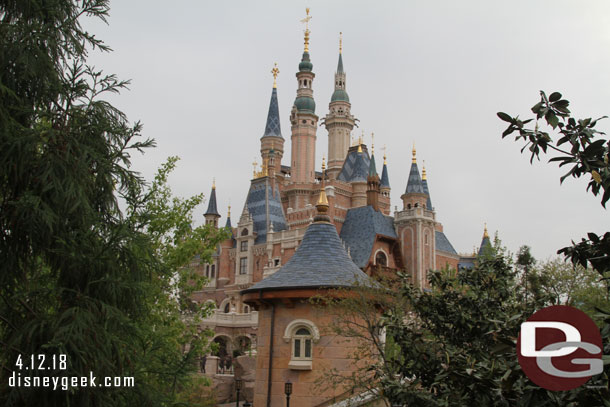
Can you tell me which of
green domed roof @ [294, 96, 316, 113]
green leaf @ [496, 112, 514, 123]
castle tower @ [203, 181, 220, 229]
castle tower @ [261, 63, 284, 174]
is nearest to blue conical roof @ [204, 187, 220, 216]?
castle tower @ [203, 181, 220, 229]

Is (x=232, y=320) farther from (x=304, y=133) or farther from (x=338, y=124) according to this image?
(x=338, y=124)

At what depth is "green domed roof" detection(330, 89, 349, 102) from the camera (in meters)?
60.0

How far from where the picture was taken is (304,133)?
2195 inches

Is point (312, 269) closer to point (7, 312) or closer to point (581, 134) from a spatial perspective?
point (7, 312)

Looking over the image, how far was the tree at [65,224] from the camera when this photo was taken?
6.58 meters

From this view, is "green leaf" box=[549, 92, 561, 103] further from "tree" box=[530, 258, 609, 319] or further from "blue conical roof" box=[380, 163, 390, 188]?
"blue conical roof" box=[380, 163, 390, 188]

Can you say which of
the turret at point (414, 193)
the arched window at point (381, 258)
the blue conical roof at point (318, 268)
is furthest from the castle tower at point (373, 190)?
the blue conical roof at point (318, 268)

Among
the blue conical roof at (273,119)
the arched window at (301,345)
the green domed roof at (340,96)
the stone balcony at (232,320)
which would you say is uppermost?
the green domed roof at (340,96)

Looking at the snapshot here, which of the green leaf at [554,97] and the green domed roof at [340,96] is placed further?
the green domed roof at [340,96]

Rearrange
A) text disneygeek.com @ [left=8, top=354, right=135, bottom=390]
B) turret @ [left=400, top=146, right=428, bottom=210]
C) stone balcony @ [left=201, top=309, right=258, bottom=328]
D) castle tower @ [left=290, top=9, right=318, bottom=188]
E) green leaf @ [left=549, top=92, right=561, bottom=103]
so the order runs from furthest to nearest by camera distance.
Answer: castle tower @ [left=290, top=9, right=318, bottom=188] < turret @ [left=400, top=146, right=428, bottom=210] < stone balcony @ [left=201, top=309, right=258, bottom=328] < text disneygeek.com @ [left=8, top=354, right=135, bottom=390] < green leaf @ [left=549, top=92, right=561, bottom=103]

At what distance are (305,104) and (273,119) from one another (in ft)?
11.2

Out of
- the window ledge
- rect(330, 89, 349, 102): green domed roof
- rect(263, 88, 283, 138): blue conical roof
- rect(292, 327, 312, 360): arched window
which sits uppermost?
rect(330, 89, 349, 102): green domed roof

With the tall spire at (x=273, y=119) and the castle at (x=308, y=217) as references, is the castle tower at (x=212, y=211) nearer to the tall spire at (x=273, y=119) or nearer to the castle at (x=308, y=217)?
the castle at (x=308, y=217)

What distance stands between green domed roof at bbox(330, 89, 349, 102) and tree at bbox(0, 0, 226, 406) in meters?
52.7
